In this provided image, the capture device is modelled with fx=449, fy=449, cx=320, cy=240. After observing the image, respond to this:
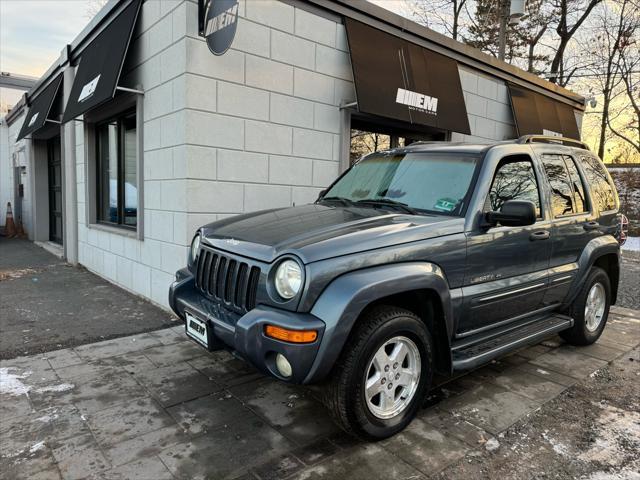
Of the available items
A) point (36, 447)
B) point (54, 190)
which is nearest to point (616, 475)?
point (36, 447)

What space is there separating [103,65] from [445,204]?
5.32 m

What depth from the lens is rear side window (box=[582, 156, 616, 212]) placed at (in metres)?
4.42

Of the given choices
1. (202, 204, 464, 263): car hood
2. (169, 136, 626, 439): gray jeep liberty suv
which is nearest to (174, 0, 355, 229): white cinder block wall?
(169, 136, 626, 439): gray jeep liberty suv

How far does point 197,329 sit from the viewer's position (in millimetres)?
3061

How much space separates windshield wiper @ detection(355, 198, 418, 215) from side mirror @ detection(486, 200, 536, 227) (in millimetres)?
579

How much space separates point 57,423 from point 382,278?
2306 mm

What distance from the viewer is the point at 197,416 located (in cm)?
303

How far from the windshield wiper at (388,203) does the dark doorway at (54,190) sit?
400 inches

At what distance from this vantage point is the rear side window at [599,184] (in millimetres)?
4422

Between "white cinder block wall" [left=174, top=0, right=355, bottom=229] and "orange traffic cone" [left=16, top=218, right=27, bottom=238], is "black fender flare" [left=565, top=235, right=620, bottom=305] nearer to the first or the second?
"white cinder block wall" [left=174, top=0, right=355, bottom=229]

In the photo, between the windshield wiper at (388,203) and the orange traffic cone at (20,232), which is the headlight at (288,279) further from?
the orange traffic cone at (20,232)

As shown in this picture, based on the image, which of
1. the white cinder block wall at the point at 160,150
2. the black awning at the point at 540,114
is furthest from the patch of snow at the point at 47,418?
the black awning at the point at 540,114

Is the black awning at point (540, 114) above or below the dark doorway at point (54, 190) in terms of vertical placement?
above

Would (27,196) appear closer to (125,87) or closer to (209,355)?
(125,87)
